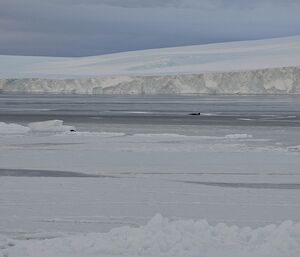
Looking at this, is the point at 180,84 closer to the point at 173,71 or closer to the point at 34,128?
the point at 173,71

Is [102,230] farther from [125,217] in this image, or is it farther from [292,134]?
[292,134]

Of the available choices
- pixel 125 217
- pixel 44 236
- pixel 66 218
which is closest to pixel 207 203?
pixel 125 217

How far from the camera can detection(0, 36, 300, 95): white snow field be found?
154 ft

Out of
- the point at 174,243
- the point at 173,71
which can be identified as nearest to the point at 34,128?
the point at 174,243

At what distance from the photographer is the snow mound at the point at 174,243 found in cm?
430

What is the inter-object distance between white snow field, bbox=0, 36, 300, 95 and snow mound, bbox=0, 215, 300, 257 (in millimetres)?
41683

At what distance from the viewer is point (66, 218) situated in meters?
5.48

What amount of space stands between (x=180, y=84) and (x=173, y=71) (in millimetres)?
7079

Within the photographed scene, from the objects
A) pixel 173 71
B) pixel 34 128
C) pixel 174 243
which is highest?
pixel 173 71

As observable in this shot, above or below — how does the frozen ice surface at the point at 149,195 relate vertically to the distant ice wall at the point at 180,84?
below

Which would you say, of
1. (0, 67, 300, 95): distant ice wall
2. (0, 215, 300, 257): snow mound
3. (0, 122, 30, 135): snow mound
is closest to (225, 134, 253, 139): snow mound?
(0, 122, 30, 135): snow mound

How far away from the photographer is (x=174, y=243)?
4406 millimetres

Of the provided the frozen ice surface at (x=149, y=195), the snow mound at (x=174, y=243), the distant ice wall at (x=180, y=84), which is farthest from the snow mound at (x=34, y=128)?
the distant ice wall at (x=180, y=84)

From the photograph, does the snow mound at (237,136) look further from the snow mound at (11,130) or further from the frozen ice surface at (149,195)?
the snow mound at (11,130)
